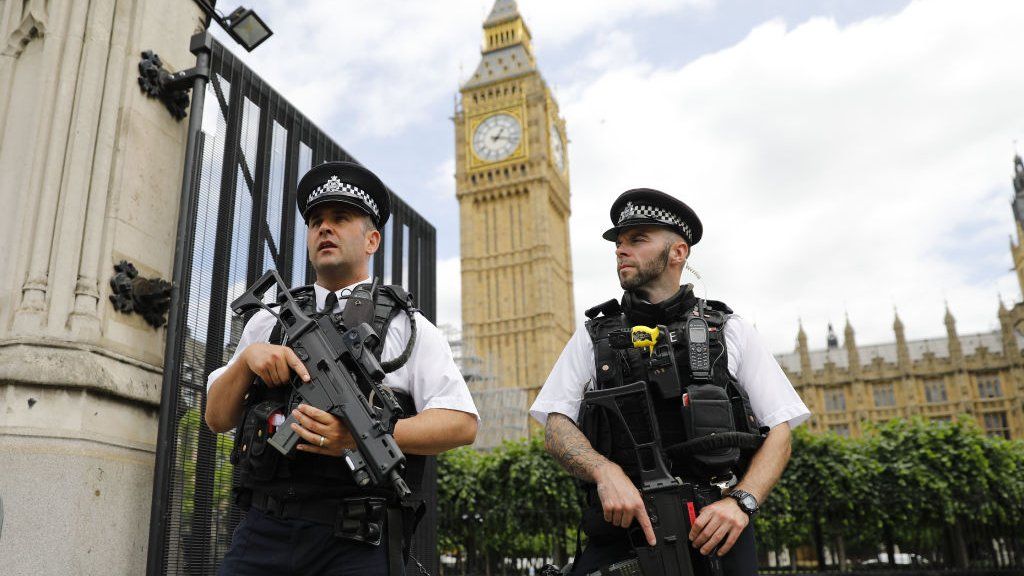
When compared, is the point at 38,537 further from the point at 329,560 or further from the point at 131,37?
the point at 131,37

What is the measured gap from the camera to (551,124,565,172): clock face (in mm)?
58562

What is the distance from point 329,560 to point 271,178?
4.49m

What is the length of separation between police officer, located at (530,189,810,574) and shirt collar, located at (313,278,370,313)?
835mm

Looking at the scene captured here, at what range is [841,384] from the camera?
177 ft

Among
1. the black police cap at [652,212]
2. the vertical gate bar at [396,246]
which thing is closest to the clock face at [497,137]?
the vertical gate bar at [396,246]

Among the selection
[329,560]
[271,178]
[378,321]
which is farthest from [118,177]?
[329,560]

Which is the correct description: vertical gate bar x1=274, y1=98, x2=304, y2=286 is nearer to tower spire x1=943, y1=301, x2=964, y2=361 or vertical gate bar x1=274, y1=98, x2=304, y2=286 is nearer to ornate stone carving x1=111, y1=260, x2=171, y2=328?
ornate stone carving x1=111, y1=260, x2=171, y2=328

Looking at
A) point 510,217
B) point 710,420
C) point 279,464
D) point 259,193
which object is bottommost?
point 279,464

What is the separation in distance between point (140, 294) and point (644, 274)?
289 centimetres

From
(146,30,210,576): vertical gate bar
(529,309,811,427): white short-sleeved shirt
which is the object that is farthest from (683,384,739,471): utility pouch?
(146,30,210,576): vertical gate bar

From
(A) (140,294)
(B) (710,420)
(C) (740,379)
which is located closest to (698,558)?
(B) (710,420)

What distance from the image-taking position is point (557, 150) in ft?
198

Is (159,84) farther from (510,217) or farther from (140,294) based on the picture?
(510,217)

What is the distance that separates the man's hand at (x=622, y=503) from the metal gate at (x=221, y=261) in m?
2.67
